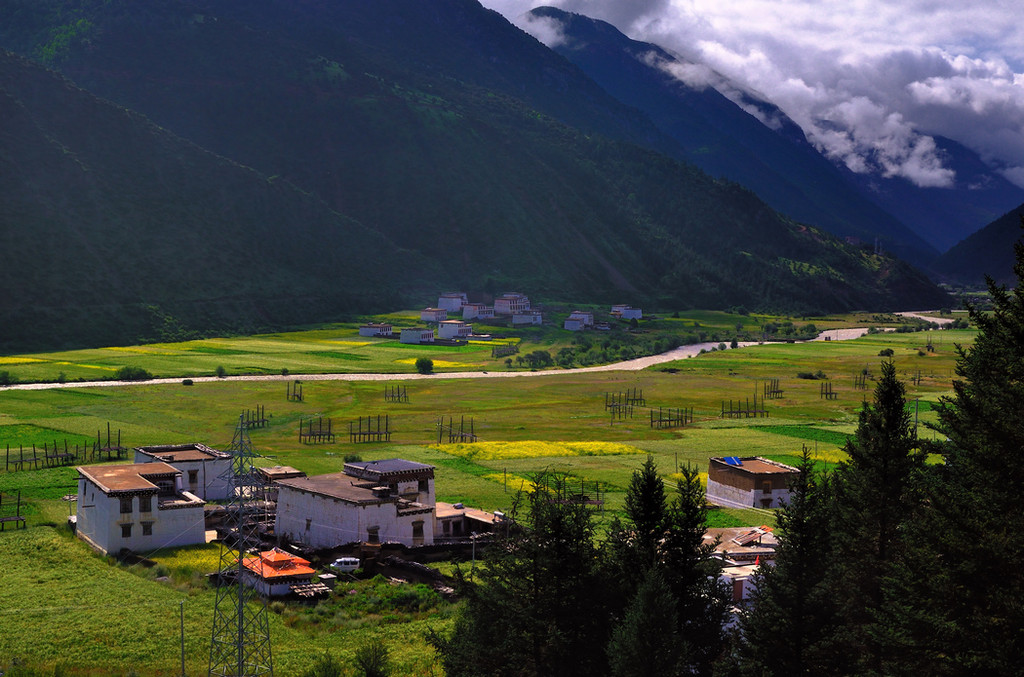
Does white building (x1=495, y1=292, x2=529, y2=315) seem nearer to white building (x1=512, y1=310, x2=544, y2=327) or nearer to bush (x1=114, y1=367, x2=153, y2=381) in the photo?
white building (x1=512, y1=310, x2=544, y2=327)

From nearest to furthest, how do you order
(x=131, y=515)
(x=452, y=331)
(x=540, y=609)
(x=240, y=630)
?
(x=240, y=630) < (x=540, y=609) < (x=131, y=515) < (x=452, y=331)

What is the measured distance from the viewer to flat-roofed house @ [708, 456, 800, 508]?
55.8 m

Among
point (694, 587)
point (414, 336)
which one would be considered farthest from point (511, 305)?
point (694, 587)

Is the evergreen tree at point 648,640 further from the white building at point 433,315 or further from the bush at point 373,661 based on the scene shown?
the white building at point 433,315

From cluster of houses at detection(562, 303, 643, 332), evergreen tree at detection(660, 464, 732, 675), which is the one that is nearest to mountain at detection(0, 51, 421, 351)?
cluster of houses at detection(562, 303, 643, 332)

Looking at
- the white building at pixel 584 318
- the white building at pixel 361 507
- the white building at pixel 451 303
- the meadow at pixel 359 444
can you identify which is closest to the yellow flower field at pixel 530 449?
the meadow at pixel 359 444

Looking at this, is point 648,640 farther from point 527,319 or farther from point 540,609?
point 527,319

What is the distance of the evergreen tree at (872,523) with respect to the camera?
2491 cm

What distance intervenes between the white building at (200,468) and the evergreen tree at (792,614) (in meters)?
35.1

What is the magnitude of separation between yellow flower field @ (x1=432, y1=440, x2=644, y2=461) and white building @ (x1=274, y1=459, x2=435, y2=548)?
17429 millimetres

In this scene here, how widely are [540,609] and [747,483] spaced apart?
3215cm

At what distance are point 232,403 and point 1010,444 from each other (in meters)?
75.3

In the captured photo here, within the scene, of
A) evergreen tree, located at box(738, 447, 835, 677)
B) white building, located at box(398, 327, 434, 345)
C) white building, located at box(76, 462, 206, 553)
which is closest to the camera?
evergreen tree, located at box(738, 447, 835, 677)

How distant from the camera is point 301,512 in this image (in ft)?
159
